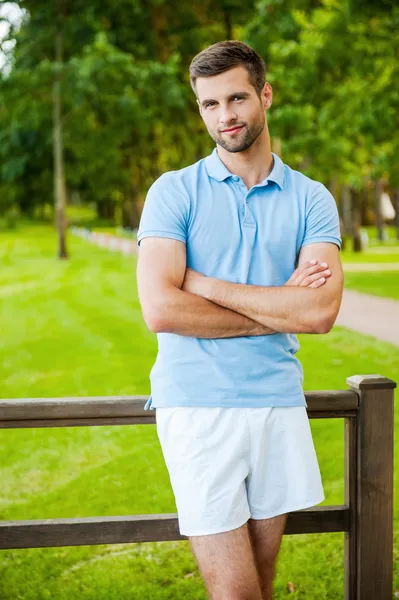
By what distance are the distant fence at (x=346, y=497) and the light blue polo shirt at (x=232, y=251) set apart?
41cm

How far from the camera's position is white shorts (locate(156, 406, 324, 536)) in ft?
9.05

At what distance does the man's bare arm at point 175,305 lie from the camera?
284cm

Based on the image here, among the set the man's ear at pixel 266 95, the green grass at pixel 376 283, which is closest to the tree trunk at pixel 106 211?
the green grass at pixel 376 283

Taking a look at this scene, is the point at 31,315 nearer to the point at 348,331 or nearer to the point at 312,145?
the point at 348,331

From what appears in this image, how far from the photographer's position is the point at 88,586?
5.08 m

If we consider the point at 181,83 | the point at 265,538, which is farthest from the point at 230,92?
the point at 181,83

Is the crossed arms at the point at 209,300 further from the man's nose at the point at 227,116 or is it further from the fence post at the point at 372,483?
the fence post at the point at 372,483

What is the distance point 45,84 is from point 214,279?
102ft

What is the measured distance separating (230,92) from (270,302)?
2.20ft

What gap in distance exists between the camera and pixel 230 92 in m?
2.87

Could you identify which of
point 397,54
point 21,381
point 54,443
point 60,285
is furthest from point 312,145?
point 54,443

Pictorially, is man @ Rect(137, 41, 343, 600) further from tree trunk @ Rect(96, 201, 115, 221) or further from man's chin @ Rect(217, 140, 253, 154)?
tree trunk @ Rect(96, 201, 115, 221)

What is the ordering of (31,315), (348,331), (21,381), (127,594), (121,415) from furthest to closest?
(31,315), (348,331), (21,381), (127,594), (121,415)

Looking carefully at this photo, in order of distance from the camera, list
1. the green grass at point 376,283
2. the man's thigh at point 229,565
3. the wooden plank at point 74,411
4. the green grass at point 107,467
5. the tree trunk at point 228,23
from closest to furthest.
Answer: the man's thigh at point 229,565 → the wooden plank at point 74,411 → the green grass at point 107,467 → the green grass at point 376,283 → the tree trunk at point 228,23
